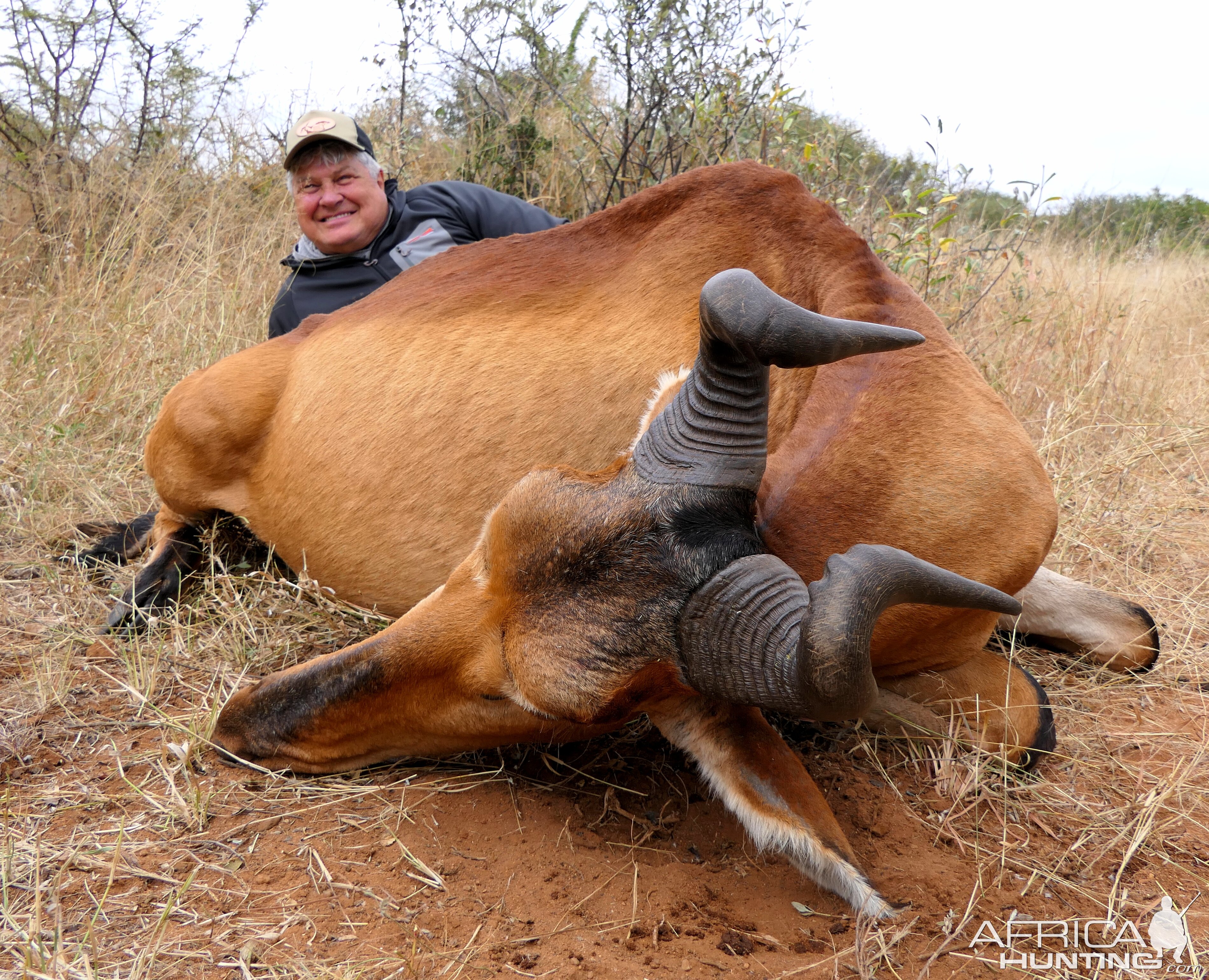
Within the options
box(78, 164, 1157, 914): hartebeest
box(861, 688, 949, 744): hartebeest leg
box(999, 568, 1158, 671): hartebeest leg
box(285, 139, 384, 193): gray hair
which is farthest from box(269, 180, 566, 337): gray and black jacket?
box(861, 688, 949, 744): hartebeest leg

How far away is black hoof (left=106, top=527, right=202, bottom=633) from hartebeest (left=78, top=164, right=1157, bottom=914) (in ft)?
0.05

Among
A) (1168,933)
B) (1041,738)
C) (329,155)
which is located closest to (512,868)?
(1168,933)

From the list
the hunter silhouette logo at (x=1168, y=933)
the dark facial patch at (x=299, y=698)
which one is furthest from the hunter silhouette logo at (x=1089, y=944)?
the dark facial patch at (x=299, y=698)

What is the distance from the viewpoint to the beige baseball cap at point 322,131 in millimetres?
5184

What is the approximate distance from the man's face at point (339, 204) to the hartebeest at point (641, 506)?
114cm

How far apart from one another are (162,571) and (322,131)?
2500 millimetres

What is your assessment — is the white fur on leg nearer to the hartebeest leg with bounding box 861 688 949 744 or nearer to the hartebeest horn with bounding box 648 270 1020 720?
the hartebeest horn with bounding box 648 270 1020 720

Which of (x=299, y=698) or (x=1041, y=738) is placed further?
(x=1041, y=738)

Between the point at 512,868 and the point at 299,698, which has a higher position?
the point at 299,698

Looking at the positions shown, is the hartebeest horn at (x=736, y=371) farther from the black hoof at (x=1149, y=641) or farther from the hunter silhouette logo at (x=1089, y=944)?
the black hoof at (x=1149, y=641)

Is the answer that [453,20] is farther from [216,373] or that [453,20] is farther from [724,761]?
[724,761]

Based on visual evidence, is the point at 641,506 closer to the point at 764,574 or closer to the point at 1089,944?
the point at 764,574

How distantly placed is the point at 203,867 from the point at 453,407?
1799mm

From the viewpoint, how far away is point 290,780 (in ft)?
8.78
